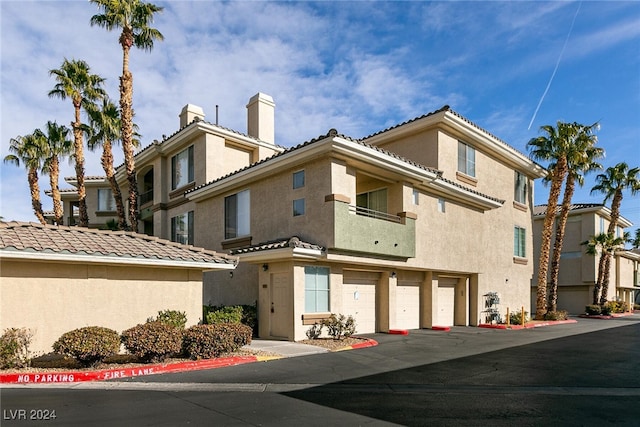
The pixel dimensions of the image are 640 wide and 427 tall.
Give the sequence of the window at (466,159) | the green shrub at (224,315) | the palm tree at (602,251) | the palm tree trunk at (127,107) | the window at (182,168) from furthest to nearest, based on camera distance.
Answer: the palm tree at (602,251) → the window at (182,168) → the window at (466,159) → the palm tree trunk at (127,107) → the green shrub at (224,315)

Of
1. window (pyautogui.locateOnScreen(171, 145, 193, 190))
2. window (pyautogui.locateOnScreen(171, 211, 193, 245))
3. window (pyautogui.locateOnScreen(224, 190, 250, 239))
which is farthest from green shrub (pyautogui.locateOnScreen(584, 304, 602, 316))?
window (pyautogui.locateOnScreen(171, 145, 193, 190))

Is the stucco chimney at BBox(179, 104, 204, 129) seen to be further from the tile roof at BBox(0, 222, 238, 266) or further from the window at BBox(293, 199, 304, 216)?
the tile roof at BBox(0, 222, 238, 266)

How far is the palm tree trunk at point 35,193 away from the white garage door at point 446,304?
91.8 feet

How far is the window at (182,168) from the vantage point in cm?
2530

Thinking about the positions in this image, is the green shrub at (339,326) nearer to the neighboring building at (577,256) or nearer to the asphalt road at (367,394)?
the asphalt road at (367,394)

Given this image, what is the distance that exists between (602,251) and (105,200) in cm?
4123

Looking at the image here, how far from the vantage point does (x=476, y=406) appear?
8.26m

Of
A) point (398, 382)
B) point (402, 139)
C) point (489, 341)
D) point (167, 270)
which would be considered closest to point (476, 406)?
point (398, 382)

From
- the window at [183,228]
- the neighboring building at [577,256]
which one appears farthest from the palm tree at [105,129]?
the neighboring building at [577,256]

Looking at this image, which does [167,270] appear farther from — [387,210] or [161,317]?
[387,210]

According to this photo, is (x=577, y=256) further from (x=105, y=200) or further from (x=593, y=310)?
(x=105, y=200)

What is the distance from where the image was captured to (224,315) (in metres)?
16.4

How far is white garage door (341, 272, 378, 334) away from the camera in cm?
1886

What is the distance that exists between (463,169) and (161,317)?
17507mm
